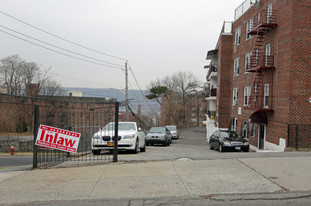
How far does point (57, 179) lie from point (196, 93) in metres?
74.4

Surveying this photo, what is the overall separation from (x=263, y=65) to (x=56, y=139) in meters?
16.7

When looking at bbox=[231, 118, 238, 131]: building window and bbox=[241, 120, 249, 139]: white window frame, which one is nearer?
bbox=[241, 120, 249, 139]: white window frame

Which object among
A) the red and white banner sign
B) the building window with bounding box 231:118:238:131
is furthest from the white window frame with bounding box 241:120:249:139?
the red and white banner sign

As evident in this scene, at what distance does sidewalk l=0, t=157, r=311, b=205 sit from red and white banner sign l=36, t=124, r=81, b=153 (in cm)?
69

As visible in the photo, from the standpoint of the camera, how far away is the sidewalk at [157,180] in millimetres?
6184

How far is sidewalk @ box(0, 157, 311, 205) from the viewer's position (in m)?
6.18

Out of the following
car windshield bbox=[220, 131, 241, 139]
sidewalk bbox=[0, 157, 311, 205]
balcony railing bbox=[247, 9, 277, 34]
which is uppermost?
balcony railing bbox=[247, 9, 277, 34]

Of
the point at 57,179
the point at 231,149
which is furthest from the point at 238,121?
the point at 57,179

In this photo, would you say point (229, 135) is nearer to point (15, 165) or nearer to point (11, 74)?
point (15, 165)

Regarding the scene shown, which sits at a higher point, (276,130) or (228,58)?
(228,58)

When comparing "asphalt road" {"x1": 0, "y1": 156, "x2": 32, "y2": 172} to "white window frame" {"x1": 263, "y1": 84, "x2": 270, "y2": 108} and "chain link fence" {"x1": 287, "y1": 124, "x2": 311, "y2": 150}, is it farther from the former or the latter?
"white window frame" {"x1": 263, "y1": 84, "x2": 270, "y2": 108}

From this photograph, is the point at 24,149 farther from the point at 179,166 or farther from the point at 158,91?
the point at 158,91

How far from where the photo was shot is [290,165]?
8516mm

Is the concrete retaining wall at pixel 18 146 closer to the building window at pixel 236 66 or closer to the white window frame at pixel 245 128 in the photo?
the white window frame at pixel 245 128
